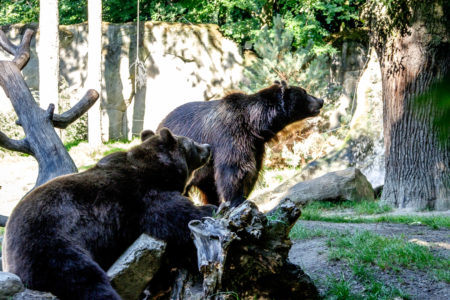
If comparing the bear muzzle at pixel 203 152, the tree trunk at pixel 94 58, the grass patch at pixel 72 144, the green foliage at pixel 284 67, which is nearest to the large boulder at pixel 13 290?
the bear muzzle at pixel 203 152

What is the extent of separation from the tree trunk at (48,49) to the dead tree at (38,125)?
24.4 ft

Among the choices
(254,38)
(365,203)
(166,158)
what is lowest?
(365,203)

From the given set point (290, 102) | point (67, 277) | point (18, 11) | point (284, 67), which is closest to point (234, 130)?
point (290, 102)

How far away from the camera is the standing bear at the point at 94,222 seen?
11.3 feet

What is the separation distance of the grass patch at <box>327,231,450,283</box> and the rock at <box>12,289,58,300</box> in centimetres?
258

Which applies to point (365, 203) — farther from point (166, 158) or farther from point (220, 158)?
point (166, 158)

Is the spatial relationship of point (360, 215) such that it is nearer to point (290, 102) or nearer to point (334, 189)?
point (334, 189)

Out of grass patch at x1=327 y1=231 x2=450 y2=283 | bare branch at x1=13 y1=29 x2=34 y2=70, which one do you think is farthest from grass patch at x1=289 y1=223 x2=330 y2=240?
bare branch at x1=13 y1=29 x2=34 y2=70

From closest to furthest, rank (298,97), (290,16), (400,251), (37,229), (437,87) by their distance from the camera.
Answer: (437,87) < (37,229) < (400,251) < (298,97) < (290,16)

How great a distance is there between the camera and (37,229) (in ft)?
11.7

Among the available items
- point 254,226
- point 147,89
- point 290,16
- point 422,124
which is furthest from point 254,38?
point 254,226

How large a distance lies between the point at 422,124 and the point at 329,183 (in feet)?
7.55

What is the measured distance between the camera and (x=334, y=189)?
373 inches

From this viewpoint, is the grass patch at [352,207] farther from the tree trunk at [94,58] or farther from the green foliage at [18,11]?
the green foliage at [18,11]
